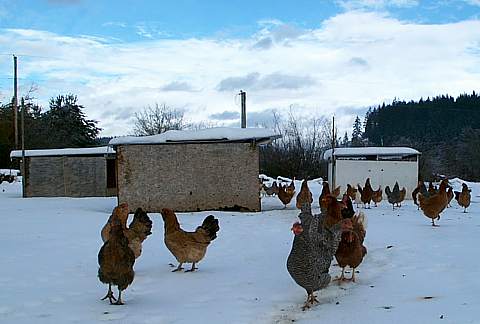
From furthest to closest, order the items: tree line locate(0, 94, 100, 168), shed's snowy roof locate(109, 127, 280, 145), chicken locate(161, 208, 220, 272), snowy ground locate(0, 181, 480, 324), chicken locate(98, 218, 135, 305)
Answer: tree line locate(0, 94, 100, 168) → shed's snowy roof locate(109, 127, 280, 145) → chicken locate(161, 208, 220, 272) → chicken locate(98, 218, 135, 305) → snowy ground locate(0, 181, 480, 324)

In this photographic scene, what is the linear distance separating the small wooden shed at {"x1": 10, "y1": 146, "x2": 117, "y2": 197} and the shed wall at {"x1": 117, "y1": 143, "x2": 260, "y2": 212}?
9.56 m

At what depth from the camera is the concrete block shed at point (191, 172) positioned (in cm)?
1875

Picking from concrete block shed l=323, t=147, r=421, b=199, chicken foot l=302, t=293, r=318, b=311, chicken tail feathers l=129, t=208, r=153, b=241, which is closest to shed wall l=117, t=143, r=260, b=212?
concrete block shed l=323, t=147, r=421, b=199

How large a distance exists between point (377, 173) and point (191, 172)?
10871mm

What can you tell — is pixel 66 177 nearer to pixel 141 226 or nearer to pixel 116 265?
pixel 141 226

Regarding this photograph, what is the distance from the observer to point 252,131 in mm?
18938

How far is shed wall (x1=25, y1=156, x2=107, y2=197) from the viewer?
27.9 m

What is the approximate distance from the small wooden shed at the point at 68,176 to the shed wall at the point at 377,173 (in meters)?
11.5

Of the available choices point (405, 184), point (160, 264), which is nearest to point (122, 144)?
point (160, 264)

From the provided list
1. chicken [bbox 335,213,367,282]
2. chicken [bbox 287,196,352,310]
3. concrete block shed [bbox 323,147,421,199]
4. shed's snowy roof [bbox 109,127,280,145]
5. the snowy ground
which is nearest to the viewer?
the snowy ground

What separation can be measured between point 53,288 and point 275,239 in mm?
5719

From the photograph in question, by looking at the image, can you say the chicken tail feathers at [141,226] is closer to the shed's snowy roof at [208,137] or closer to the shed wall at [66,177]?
the shed's snowy roof at [208,137]

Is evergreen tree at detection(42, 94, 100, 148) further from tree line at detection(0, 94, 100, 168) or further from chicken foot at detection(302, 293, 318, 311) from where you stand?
chicken foot at detection(302, 293, 318, 311)

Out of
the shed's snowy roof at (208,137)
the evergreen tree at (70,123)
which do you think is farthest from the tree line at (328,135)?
the shed's snowy roof at (208,137)
